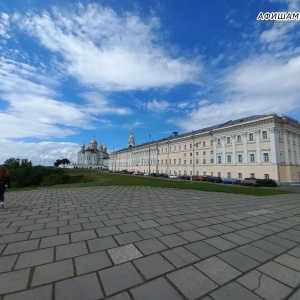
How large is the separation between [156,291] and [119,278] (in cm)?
60

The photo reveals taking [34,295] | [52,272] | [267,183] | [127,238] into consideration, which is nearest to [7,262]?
[52,272]

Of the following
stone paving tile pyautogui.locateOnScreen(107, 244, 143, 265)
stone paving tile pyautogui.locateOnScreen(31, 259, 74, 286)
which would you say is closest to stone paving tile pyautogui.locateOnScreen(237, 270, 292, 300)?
stone paving tile pyautogui.locateOnScreen(107, 244, 143, 265)

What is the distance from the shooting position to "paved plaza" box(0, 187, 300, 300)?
2680 mm

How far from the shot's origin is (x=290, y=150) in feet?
139

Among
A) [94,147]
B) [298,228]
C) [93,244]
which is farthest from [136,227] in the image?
[94,147]

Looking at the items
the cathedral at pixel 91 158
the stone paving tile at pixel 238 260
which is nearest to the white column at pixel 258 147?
the stone paving tile at pixel 238 260

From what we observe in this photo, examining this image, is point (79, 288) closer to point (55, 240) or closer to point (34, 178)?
point (55, 240)

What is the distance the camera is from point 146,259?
3.56 meters

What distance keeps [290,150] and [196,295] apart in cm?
4928

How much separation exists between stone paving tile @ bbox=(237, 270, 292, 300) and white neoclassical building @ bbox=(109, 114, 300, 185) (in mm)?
41726

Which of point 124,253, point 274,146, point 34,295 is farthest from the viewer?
point 274,146

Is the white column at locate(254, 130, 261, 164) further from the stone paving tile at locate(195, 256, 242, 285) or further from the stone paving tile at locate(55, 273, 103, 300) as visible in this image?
the stone paving tile at locate(55, 273, 103, 300)

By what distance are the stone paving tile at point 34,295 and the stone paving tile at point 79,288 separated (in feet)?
0.33

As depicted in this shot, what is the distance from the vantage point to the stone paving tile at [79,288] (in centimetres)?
251
